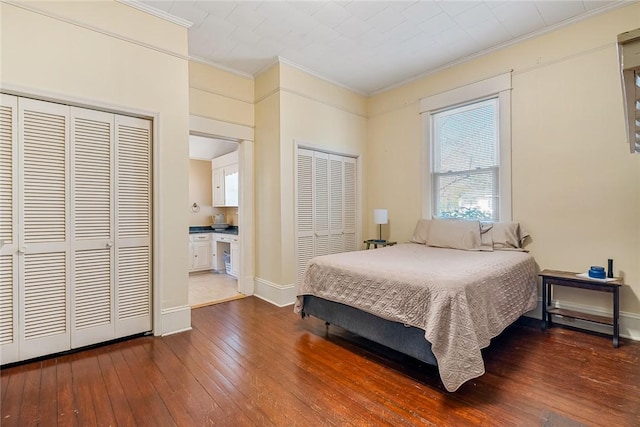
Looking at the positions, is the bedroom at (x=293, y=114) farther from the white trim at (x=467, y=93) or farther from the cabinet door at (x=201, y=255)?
the cabinet door at (x=201, y=255)

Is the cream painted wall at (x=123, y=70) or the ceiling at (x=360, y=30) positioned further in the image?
the ceiling at (x=360, y=30)

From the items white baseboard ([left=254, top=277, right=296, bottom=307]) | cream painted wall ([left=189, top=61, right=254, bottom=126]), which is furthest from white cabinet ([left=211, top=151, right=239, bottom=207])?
white baseboard ([left=254, top=277, right=296, bottom=307])

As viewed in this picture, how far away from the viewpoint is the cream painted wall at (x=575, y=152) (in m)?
2.85

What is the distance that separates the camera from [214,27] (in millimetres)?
3199

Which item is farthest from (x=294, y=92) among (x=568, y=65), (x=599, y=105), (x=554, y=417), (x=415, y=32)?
(x=554, y=417)

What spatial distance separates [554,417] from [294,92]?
3.96 metres

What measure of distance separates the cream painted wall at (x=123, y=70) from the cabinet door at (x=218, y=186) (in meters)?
3.44

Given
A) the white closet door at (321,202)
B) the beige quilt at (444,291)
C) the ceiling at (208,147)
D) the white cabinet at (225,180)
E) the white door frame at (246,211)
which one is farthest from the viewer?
the white cabinet at (225,180)

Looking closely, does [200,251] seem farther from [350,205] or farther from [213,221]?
[350,205]

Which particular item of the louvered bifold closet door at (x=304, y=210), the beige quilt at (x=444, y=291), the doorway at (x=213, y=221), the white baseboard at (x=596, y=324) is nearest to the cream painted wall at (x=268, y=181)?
the louvered bifold closet door at (x=304, y=210)

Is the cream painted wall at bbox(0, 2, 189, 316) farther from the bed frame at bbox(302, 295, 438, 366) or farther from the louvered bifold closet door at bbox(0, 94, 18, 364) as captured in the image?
the bed frame at bbox(302, 295, 438, 366)

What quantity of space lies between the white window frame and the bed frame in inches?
83.8

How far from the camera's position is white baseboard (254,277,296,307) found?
390 centimetres

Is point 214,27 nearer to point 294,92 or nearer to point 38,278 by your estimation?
point 294,92
